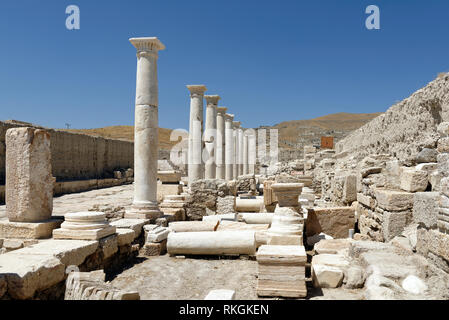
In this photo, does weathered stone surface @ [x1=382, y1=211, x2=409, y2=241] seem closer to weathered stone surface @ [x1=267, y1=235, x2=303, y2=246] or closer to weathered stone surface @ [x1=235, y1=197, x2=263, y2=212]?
weathered stone surface @ [x1=267, y1=235, x2=303, y2=246]

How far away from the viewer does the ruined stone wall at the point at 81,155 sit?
17.1 m

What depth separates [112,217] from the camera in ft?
29.3

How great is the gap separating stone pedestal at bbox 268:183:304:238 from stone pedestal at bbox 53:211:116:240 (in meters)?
3.05

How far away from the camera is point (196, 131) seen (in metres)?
15.4

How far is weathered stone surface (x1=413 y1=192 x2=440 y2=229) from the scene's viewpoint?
431 cm

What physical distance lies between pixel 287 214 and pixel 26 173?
4829mm

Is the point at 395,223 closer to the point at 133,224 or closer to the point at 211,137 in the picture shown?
the point at 133,224

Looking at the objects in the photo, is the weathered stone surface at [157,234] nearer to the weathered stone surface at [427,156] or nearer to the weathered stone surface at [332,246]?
the weathered stone surface at [332,246]

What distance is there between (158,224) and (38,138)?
3.52m

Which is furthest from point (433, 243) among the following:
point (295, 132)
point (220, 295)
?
point (295, 132)

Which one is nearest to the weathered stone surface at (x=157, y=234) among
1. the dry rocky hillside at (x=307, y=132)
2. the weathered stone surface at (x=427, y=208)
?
the weathered stone surface at (x=427, y=208)

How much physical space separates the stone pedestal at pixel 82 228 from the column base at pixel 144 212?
2.35 m
